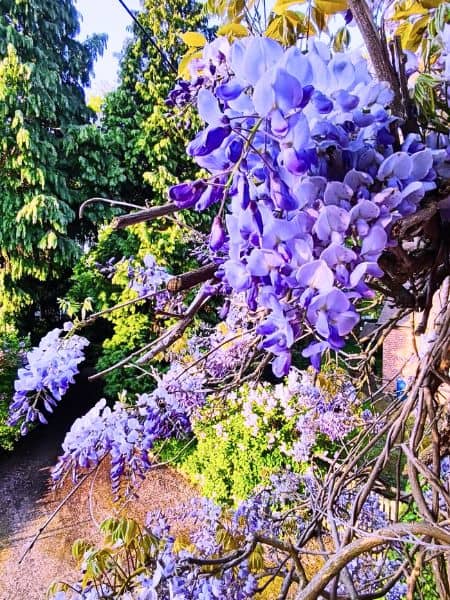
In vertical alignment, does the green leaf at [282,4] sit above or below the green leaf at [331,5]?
above

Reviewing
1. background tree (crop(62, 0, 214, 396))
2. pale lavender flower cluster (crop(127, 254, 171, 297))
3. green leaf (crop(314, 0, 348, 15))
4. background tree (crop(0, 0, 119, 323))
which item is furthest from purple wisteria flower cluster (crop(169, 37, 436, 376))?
background tree (crop(0, 0, 119, 323))

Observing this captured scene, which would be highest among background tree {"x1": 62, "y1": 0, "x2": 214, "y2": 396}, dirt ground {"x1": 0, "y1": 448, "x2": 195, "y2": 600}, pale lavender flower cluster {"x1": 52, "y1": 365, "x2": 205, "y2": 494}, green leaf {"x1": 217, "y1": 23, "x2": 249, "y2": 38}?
background tree {"x1": 62, "y1": 0, "x2": 214, "y2": 396}

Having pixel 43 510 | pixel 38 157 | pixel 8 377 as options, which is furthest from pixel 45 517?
pixel 38 157

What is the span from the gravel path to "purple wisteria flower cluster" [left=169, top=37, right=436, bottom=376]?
2847 millimetres

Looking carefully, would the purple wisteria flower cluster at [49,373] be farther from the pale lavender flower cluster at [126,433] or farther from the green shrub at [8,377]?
the green shrub at [8,377]

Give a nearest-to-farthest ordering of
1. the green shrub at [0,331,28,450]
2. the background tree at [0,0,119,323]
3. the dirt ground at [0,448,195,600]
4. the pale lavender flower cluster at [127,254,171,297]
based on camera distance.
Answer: the pale lavender flower cluster at [127,254,171,297] → the dirt ground at [0,448,195,600] → the green shrub at [0,331,28,450] → the background tree at [0,0,119,323]

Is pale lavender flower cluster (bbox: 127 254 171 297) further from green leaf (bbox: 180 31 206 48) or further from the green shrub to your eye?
the green shrub

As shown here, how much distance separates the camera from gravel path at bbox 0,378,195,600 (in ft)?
10.3

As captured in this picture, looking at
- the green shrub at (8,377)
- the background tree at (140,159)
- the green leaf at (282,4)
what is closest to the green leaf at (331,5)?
the green leaf at (282,4)

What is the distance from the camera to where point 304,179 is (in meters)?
0.30

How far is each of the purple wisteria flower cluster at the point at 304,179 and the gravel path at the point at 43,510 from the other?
285cm

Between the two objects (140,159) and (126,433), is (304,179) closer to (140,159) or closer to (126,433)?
(126,433)

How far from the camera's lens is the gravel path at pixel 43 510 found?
10.3 ft

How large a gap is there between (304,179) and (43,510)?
4.51 m
